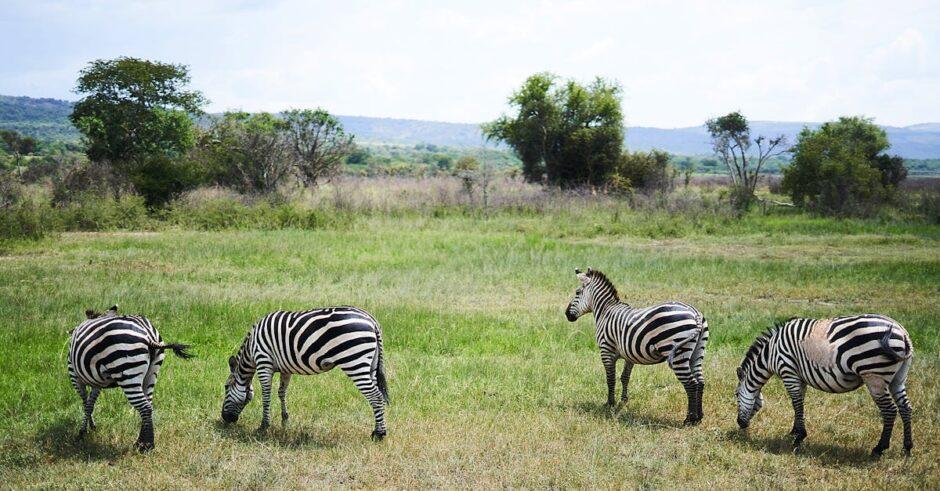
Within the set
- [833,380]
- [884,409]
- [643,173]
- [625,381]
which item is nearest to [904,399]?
[884,409]

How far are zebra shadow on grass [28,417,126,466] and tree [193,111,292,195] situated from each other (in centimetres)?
2700

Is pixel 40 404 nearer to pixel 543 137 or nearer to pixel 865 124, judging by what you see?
pixel 543 137

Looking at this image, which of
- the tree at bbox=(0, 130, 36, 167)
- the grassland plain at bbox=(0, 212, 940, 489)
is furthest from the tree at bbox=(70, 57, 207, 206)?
the tree at bbox=(0, 130, 36, 167)

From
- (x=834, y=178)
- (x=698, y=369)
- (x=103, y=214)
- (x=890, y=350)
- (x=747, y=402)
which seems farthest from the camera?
(x=834, y=178)

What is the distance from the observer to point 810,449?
747cm

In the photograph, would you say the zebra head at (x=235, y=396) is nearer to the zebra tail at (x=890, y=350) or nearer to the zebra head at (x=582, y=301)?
the zebra head at (x=582, y=301)

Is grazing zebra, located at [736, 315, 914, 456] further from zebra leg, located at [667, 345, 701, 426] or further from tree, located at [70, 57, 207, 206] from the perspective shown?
tree, located at [70, 57, 207, 206]

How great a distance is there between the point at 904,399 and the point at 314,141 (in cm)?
3694

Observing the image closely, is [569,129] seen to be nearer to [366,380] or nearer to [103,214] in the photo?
[103,214]

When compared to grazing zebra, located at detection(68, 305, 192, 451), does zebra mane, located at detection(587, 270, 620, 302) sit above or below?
above

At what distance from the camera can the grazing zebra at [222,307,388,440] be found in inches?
288

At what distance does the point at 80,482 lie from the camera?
6.49 metres

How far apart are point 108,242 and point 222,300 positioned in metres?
10.7

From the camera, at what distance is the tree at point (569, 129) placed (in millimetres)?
41531
